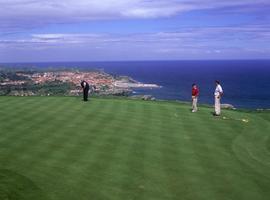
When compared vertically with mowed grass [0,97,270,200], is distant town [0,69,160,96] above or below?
below

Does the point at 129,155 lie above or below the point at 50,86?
above

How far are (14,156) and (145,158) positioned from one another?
447 centimetres

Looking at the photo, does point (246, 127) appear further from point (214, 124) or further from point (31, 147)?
point (31, 147)

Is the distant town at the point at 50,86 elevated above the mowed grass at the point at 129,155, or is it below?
below

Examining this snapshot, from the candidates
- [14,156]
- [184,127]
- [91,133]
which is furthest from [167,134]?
[14,156]

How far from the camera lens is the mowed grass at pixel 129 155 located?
13.0 m

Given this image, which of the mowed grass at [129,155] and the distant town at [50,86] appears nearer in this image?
the mowed grass at [129,155]

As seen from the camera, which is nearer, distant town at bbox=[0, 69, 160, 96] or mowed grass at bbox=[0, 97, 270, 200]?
mowed grass at bbox=[0, 97, 270, 200]

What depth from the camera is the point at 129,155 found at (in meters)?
16.4

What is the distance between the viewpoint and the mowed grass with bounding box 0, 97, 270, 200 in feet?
42.6

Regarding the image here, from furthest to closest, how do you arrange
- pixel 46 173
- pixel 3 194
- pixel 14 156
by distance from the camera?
pixel 14 156 < pixel 46 173 < pixel 3 194

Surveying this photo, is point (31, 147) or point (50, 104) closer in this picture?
point (31, 147)

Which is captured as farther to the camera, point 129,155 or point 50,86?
point 50,86

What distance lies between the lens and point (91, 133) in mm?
19672
